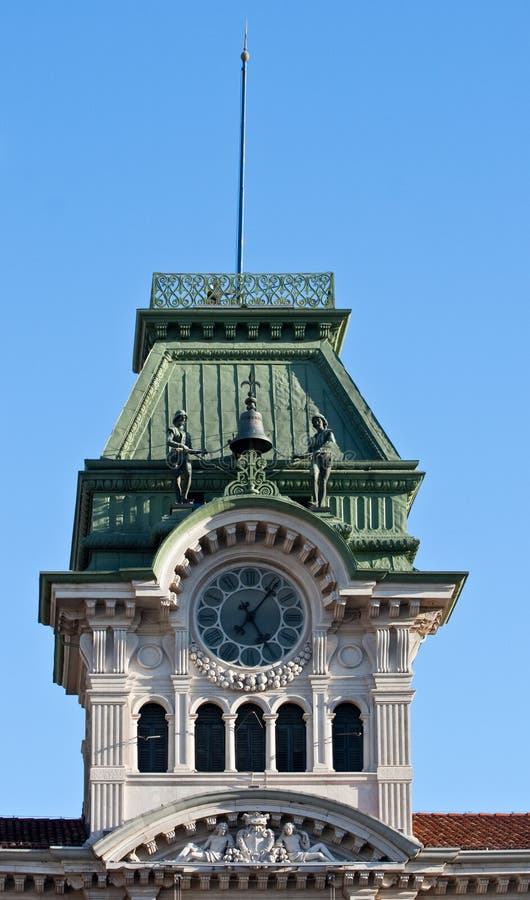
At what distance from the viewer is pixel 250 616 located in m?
62.9

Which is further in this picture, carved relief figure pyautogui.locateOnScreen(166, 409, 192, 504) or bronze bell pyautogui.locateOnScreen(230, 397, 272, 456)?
bronze bell pyautogui.locateOnScreen(230, 397, 272, 456)

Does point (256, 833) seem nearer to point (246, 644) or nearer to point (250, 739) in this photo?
point (250, 739)

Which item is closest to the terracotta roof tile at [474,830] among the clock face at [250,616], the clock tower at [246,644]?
the clock tower at [246,644]

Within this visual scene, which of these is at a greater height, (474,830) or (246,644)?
(246,644)

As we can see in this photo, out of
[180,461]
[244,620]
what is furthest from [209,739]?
[180,461]

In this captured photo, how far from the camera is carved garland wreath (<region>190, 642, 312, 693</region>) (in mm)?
62219

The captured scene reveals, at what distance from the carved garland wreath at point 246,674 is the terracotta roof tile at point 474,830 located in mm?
4235

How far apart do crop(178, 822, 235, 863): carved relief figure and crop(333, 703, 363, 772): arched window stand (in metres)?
2.94

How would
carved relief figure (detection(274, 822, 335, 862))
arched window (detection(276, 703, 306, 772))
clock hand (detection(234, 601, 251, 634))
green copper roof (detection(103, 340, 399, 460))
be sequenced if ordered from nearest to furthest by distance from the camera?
carved relief figure (detection(274, 822, 335, 862)) → arched window (detection(276, 703, 306, 772)) → clock hand (detection(234, 601, 251, 634)) → green copper roof (detection(103, 340, 399, 460))

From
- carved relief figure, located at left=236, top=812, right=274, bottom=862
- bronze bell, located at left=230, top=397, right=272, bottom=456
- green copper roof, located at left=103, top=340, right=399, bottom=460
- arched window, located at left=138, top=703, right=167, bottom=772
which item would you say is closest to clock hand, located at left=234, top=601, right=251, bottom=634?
arched window, located at left=138, top=703, right=167, bottom=772

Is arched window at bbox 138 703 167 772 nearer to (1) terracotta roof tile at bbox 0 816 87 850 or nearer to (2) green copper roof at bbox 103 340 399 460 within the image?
(1) terracotta roof tile at bbox 0 816 87 850

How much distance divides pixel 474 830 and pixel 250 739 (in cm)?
529

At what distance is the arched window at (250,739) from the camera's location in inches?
2442

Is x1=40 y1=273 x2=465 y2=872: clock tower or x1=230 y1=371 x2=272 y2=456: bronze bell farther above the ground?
x1=230 y1=371 x2=272 y2=456: bronze bell
